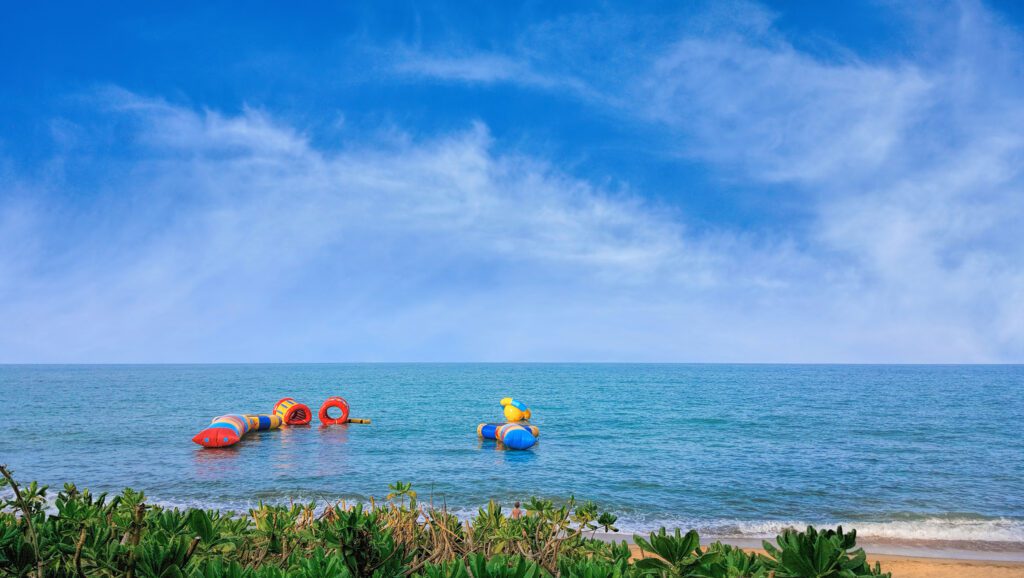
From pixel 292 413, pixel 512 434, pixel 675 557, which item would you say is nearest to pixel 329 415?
pixel 292 413

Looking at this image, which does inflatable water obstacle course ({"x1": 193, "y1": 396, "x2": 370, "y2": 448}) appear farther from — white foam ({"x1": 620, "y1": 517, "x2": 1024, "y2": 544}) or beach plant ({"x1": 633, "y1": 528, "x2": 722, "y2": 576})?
beach plant ({"x1": 633, "y1": 528, "x2": 722, "y2": 576})

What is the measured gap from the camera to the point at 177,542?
7.52 ft

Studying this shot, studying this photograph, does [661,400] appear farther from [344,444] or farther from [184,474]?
[184,474]

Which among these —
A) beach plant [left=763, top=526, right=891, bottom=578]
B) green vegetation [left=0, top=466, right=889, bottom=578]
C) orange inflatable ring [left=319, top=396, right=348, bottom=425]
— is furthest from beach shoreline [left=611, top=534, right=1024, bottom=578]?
orange inflatable ring [left=319, top=396, right=348, bottom=425]

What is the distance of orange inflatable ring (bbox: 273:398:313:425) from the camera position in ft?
101

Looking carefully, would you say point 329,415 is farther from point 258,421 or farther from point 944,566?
point 944,566

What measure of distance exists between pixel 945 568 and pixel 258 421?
91.8 ft

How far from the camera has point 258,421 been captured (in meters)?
28.3

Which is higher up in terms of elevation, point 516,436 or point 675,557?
point 675,557

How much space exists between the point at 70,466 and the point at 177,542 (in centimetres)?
2511

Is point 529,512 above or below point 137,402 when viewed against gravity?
above

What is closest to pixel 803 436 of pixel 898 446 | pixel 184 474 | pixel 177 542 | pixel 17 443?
pixel 898 446

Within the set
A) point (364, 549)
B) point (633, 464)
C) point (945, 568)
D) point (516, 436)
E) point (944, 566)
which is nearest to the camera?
point (364, 549)

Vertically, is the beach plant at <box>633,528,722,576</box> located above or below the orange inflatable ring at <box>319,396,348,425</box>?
above
